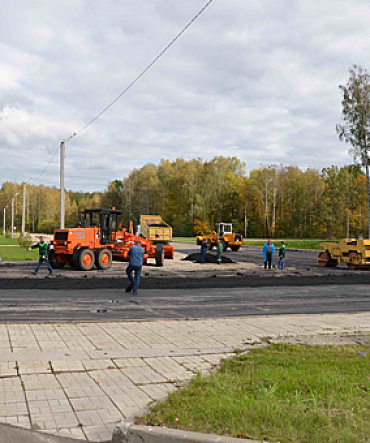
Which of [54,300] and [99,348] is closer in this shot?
[99,348]

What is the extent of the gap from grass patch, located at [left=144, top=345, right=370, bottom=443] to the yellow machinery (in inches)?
814

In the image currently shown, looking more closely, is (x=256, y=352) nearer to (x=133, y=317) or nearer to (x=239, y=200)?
(x=133, y=317)

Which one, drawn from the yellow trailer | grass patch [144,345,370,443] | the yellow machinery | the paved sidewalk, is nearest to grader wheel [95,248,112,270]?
the yellow trailer

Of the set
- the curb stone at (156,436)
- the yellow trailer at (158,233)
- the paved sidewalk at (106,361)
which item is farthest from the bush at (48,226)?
the curb stone at (156,436)

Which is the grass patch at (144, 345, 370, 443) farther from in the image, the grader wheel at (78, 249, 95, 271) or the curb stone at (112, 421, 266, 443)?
the grader wheel at (78, 249, 95, 271)

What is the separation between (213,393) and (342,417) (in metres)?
1.36

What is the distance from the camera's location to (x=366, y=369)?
6430 millimetres

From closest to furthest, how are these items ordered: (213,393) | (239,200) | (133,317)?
(213,393) < (133,317) < (239,200)

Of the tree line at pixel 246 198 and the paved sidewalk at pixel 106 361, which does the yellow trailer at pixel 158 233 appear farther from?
the tree line at pixel 246 198

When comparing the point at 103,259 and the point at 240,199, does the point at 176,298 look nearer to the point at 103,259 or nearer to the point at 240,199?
the point at 103,259

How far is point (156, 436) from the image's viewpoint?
426 centimetres

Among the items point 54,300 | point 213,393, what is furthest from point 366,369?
point 54,300

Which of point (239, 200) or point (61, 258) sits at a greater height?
point (239, 200)

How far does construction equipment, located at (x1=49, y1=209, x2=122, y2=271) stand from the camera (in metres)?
22.8
